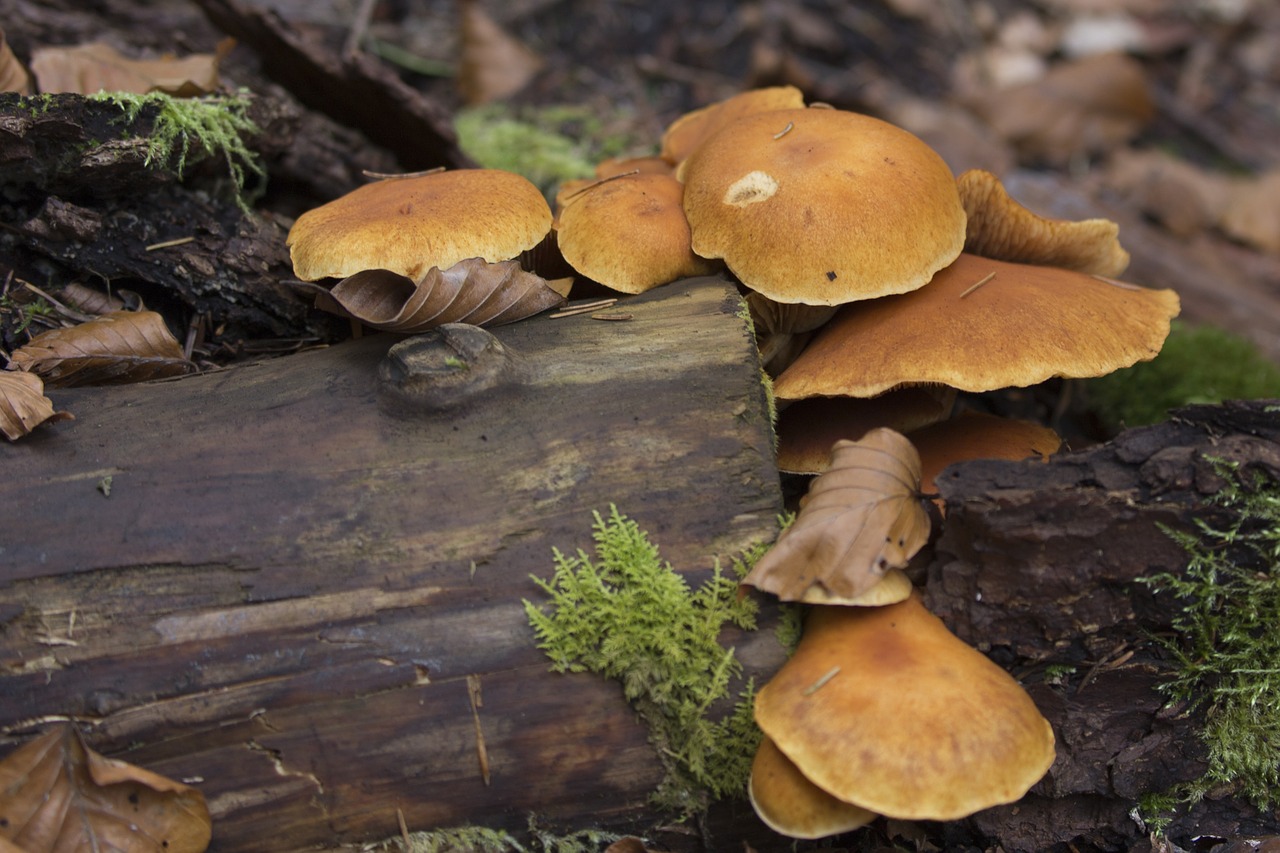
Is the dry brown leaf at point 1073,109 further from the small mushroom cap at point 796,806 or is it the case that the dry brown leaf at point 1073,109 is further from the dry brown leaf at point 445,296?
the small mushroom cap at point 796,806

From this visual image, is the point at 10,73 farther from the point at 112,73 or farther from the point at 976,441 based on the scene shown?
the point at 976,441

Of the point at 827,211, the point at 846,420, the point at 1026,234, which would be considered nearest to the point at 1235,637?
the point at 846,420

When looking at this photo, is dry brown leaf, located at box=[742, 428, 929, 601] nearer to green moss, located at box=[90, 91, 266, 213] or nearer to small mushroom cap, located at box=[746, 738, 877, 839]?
small mushroom cap, located at box=[746, 738, 877, 839]

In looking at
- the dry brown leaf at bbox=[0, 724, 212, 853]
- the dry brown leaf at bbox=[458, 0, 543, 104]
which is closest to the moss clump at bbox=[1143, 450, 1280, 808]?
the dry brown leaf at bbox=[0, 724, 212, 853]

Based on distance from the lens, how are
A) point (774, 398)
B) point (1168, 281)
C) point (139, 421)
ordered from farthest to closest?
point (1168, 281)
point (774, 398)
point (139, 421)

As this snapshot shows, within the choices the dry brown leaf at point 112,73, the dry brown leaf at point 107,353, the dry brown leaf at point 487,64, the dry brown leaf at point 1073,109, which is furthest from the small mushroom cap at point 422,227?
the dry brown leaf at point 1073,109

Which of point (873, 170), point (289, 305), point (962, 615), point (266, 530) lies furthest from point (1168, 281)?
point (266, 530)

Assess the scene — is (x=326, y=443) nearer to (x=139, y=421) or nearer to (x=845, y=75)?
(x=139, y=421)
